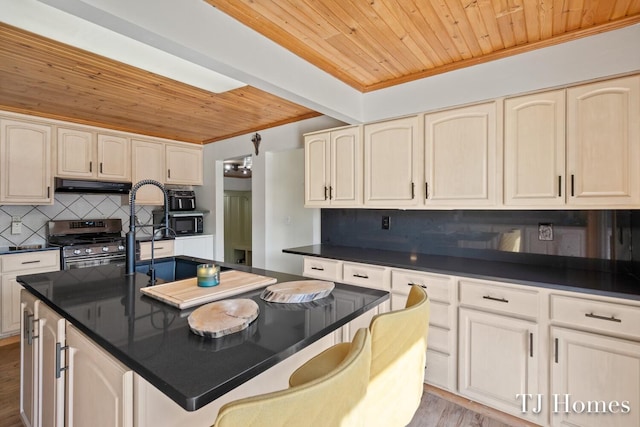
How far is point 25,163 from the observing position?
3195mm

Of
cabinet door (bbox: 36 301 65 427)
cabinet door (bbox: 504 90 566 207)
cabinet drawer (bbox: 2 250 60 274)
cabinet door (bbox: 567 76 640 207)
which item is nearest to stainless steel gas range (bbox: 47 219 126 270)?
cabinet drawer (bbox: 2 250 60 274)

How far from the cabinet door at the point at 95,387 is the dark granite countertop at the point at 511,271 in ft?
5.79

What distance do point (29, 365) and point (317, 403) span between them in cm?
185

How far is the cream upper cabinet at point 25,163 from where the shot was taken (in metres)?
3.09

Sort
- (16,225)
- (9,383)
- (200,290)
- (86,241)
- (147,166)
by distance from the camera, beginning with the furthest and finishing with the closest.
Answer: (147,166) < (86,241) < (16,225) < (9,383) < (200,290)

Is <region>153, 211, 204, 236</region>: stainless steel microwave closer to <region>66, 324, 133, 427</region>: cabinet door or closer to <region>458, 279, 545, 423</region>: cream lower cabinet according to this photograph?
<region>66, 324, 133, 427</region>: cabinet door

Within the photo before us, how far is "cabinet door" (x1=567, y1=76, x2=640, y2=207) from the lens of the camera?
5.46 feet

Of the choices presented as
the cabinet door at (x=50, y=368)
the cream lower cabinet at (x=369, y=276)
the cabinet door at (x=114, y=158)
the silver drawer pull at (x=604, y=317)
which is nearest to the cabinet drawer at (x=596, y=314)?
the silver drawer pull at (x=604, y=317)

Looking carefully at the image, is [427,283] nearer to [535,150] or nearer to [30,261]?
[535,150]

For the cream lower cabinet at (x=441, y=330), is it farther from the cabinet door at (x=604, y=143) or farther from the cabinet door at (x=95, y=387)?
the cabinet door at (x=95, y=387)

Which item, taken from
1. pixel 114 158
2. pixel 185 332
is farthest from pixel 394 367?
pixel 114 158

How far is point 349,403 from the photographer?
0.69m

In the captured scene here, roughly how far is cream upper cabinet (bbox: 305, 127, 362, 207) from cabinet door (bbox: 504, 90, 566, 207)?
112 centimetres

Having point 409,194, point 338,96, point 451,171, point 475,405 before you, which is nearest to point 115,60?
point 338,96
